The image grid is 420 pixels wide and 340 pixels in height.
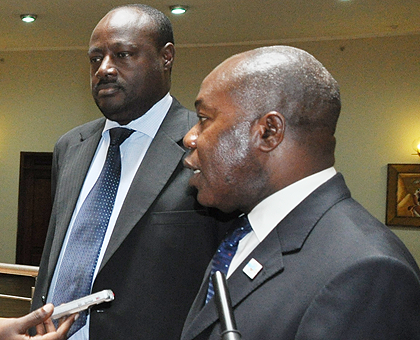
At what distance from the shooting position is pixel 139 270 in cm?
169

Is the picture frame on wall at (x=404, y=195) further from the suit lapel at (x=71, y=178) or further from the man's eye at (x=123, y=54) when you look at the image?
the man's eye at (x=123, y=54)

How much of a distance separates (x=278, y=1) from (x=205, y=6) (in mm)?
953

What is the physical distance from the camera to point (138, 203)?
1.70 meters

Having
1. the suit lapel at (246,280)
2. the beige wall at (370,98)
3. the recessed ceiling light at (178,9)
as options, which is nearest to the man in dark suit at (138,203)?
the suit lapel at (246,280)

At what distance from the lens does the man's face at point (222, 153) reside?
1252mm

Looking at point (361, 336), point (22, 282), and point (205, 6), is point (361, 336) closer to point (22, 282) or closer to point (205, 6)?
point (205, 6)

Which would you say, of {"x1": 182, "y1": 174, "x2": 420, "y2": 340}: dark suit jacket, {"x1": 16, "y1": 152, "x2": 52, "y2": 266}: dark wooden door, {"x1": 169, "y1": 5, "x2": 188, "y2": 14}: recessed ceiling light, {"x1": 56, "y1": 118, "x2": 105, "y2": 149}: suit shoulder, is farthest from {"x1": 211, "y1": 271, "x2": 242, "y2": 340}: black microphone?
{"x1": 16, "y1": 152, "x2": 52, "y2": 266}: dark wooden door

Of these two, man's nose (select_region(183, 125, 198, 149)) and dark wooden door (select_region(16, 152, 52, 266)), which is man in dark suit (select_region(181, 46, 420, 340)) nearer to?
man's nose (select_region(183, 125, 198, 149))

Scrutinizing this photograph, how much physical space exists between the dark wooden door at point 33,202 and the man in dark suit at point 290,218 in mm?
8909

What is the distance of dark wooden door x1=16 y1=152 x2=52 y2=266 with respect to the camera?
976 centimetres

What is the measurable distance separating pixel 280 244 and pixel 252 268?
0.08 meters

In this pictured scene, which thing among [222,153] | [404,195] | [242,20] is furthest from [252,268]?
[404,195]

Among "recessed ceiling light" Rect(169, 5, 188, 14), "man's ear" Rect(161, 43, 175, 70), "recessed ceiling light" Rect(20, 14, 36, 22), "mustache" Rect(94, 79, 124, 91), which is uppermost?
"recessed ceiling light" Rect(20, 14, 36, 22)

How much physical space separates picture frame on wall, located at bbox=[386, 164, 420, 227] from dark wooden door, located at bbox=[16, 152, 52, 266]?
5.77 meters
